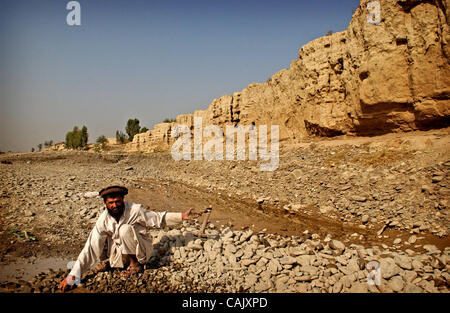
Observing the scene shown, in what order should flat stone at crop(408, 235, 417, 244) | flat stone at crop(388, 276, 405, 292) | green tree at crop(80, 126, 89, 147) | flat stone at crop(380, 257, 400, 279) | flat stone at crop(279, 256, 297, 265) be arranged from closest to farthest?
flat stone at crop(388, 276, 405, 292) < flat stone at crop(380, 257, 400, 279) < flat stone at crop(279, 256, 297, 265) < flat stone at crop(408, 235, 417, 244) < green tree at crop(80, 126, 89, 147)

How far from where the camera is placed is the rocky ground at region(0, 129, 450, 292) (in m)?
3.24

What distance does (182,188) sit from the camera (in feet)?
31.6

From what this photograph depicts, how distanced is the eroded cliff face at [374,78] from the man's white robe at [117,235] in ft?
26.6

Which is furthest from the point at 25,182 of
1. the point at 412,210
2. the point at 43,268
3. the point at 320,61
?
the point at 320,61

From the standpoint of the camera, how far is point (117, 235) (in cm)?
321

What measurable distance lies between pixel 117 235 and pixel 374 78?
29.0 ft

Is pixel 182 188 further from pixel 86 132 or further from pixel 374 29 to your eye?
pixel 86 132

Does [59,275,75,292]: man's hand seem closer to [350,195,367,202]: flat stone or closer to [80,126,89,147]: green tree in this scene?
[350,195,367,202]: flat stone

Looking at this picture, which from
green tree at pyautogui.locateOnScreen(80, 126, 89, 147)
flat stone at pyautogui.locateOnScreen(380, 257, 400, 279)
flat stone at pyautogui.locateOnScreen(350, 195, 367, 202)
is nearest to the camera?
flat stone at pyautogui.locateOnScreen(380, 257, 400, 279)

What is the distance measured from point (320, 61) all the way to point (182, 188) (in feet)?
25.4

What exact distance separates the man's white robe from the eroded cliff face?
8.10 meters

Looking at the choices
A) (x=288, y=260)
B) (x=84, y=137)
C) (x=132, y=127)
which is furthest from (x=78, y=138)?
(x=288, y=260)

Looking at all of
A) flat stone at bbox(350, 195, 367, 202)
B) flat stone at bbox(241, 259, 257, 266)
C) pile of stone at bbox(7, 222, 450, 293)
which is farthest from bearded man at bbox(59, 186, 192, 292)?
flat stone at bbox(350, 195, 367, 202)
